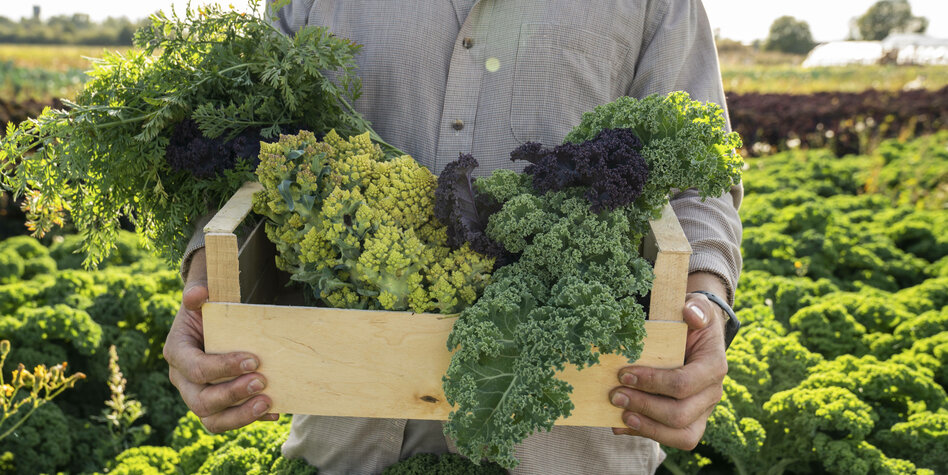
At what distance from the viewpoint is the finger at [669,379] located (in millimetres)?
1795

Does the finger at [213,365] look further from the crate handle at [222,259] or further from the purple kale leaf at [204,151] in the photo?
the purple kale leaf at [204,151]

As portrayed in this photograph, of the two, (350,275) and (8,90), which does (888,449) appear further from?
(8,90)

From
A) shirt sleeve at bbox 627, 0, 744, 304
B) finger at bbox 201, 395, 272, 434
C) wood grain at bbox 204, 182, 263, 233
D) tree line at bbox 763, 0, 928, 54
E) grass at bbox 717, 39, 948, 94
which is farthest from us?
tree line at bbox 763, 0, 928, 54

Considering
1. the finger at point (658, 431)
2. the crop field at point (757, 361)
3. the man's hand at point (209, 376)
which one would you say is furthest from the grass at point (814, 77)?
the man's hand at point (209, 376)

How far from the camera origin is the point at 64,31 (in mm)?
56406

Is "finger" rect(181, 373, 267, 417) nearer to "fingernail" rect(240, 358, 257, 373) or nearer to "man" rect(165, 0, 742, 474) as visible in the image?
"fingernail" rect(240, 358, 257, 373)

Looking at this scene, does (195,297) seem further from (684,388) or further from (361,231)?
(684,388)

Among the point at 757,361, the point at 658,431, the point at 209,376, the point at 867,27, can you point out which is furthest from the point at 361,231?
the point at 867,27

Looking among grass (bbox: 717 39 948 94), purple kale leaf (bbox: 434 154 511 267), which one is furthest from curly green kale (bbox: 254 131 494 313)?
grass (bbox: 717 39 948 94)

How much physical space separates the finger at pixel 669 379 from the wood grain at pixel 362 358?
0.02m

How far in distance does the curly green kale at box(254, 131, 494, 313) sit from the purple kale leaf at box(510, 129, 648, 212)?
30 cm

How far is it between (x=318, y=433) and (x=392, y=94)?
50.2 inches

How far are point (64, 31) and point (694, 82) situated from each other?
6612cm

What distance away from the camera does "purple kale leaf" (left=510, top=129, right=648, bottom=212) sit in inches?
68.1
